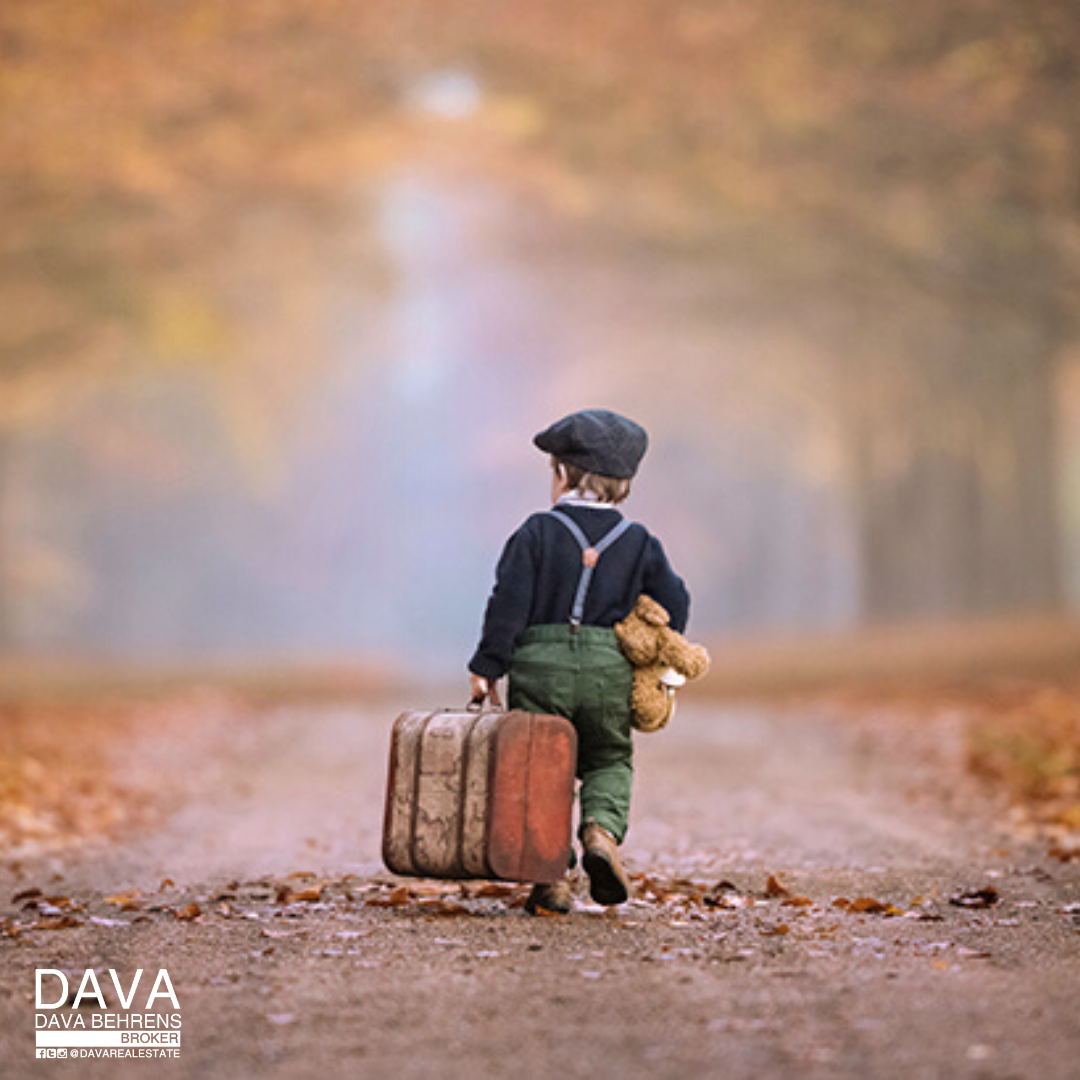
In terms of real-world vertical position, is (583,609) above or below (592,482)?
below

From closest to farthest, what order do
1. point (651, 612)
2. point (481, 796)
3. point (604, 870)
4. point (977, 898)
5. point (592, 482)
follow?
1. point (604, 870)
2. point (481, 796)
3. point (651, 612)
4. point (592, 482)
5. point (977, 898)

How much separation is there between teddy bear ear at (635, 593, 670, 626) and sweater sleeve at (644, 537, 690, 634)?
0.04 m

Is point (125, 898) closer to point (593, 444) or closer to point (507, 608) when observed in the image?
point (507, 608)

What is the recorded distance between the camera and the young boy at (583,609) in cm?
618

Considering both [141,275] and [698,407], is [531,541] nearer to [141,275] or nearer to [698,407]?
[141,275]

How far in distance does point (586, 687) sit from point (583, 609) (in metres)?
0.29

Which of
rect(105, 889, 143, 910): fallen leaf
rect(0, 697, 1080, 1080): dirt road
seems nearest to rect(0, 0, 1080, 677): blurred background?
rect(0, 697, 1080, 1080): dirt road

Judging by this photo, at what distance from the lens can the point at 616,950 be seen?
5.36 m

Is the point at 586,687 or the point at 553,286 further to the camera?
the point at 553,286

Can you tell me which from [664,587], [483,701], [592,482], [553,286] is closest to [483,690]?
[483,701]

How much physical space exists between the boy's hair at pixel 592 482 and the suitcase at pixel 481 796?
945 mm

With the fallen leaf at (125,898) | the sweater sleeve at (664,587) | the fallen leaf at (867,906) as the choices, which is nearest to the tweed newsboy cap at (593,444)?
the sweater sleeve at (664,587)

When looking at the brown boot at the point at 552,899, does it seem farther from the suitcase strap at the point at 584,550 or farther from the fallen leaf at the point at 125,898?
the fallen leaf at the point at 125,898

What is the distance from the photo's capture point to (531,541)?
20.5 ft
